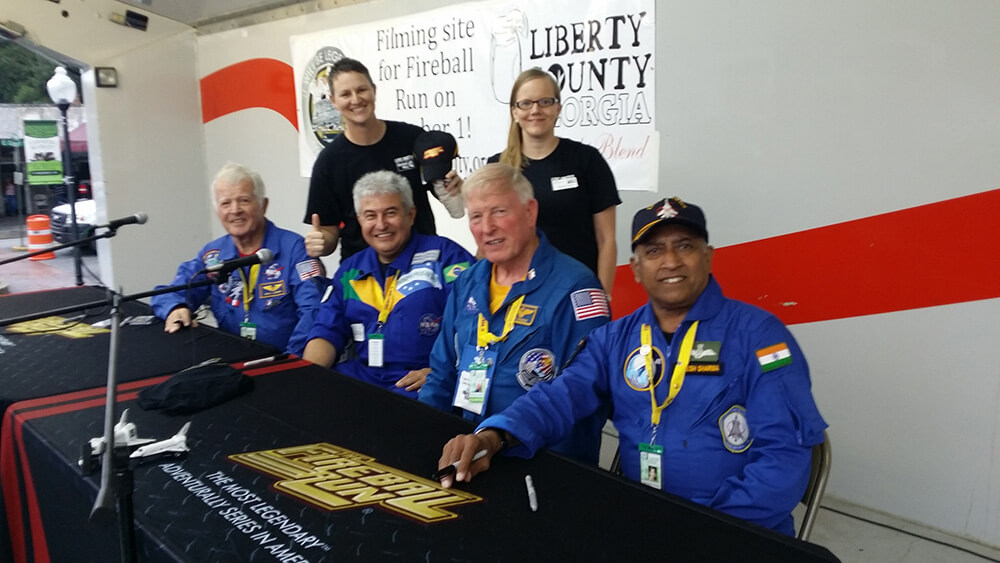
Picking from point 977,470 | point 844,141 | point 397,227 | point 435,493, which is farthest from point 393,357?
point 977,470

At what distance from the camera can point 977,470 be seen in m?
2.28

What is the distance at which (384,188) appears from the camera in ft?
7.09

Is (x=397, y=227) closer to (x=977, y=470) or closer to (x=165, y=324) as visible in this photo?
(x=165, y=324)

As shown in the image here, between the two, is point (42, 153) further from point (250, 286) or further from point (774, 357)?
point (774, 357)

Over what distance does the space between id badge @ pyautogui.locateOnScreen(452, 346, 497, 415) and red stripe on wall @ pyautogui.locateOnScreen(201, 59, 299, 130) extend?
360cm

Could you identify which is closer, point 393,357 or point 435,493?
point 435,493

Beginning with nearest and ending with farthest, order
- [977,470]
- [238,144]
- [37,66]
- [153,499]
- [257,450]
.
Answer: [153,499] → [257,450] → [977,470] → [238,144] → [37,66]

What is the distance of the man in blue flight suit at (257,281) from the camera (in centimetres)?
243

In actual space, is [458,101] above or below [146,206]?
above

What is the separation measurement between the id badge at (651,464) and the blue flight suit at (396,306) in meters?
0.81

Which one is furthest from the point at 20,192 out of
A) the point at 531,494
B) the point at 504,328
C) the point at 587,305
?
the point at 531,494

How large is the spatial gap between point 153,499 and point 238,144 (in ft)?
15.5

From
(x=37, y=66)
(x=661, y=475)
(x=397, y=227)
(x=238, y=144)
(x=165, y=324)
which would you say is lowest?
(x=661, y=475)

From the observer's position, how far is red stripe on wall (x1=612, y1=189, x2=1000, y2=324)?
7.18 feet
